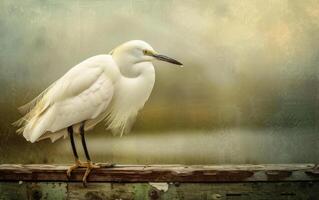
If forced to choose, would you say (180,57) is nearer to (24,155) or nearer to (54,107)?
(54,107)

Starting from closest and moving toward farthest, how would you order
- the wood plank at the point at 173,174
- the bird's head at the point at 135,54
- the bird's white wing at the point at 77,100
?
1. the wood plank at the point at 173,174
2. the bird's white wing at the point at 77,100
3. the bird's head at the point at 135,54

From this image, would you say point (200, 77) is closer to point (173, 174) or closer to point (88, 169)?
point (173, 174)

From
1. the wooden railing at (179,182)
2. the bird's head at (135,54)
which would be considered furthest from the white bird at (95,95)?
the wooden railing at (179,182)

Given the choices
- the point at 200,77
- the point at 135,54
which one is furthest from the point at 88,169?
the point at 200,77

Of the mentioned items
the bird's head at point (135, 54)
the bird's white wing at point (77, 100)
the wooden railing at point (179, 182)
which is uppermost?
the bird's head at point (135, 54)

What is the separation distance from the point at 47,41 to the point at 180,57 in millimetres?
788

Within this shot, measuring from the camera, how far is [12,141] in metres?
3.12

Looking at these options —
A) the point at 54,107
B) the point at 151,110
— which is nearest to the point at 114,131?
the point at 151,110

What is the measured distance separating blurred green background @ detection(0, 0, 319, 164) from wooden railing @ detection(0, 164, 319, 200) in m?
0.54

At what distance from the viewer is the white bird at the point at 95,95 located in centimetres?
265

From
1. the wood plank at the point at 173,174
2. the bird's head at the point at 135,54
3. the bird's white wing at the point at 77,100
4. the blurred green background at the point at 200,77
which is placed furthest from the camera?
the blurred green background at the point at 200,77

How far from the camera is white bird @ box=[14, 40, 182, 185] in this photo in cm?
265

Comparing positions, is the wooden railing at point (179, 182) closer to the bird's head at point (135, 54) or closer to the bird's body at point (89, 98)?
the bird's body at point (89, 98)

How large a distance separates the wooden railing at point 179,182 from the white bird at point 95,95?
10cm
